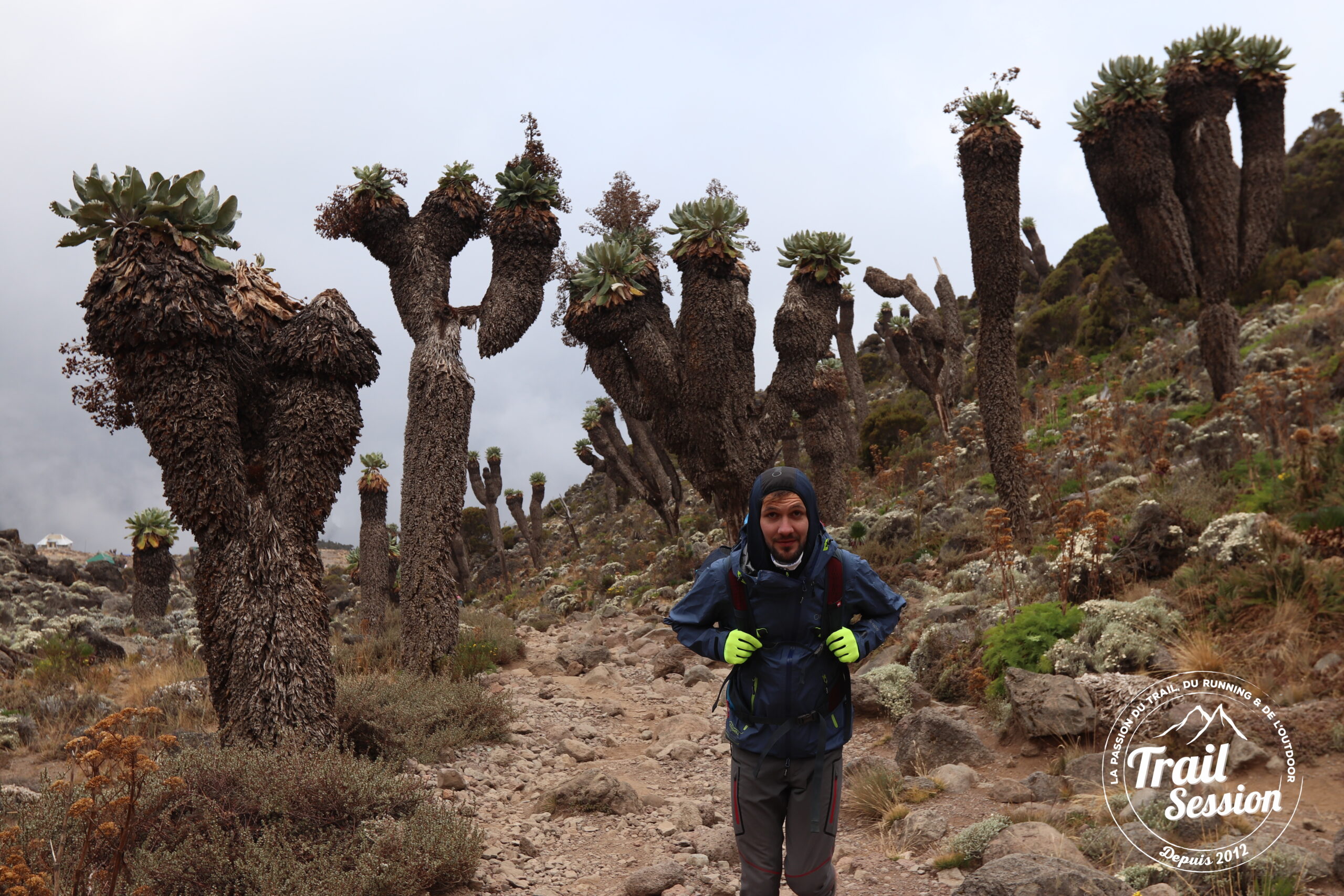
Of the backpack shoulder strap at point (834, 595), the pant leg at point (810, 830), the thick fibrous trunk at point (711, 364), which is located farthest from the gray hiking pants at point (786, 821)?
the thick fibrous trunk at point (711, 364)

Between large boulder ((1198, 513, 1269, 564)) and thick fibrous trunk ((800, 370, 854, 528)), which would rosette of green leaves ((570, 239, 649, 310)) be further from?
large boulder ((1198, 513, 1269, 564))

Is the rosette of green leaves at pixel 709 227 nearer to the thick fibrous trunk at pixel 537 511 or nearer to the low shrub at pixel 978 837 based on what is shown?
the low shrub at pixel 978 837

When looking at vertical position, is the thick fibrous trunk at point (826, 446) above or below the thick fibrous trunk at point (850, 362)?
below

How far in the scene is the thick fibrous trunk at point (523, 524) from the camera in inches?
1374

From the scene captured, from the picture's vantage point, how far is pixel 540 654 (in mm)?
13836

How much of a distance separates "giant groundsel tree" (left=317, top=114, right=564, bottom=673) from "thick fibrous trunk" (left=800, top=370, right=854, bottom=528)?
27.8ft

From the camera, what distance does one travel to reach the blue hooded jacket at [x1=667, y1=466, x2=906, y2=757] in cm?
321

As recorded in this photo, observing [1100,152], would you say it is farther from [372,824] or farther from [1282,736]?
[372,824]

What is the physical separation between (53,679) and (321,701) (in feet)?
30.0

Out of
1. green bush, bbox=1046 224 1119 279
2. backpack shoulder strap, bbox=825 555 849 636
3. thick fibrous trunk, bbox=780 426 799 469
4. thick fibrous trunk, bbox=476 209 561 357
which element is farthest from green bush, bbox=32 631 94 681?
green bush, bbox=1046 224 1119 279

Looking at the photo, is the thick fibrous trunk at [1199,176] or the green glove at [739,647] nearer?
the green glove at [739,647]

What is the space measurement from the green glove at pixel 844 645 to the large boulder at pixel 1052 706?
147 inches

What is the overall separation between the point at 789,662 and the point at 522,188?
445 inches

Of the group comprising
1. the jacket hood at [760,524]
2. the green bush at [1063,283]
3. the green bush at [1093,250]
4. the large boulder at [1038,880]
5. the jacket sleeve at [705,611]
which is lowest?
the large boulder at [1038,880]
